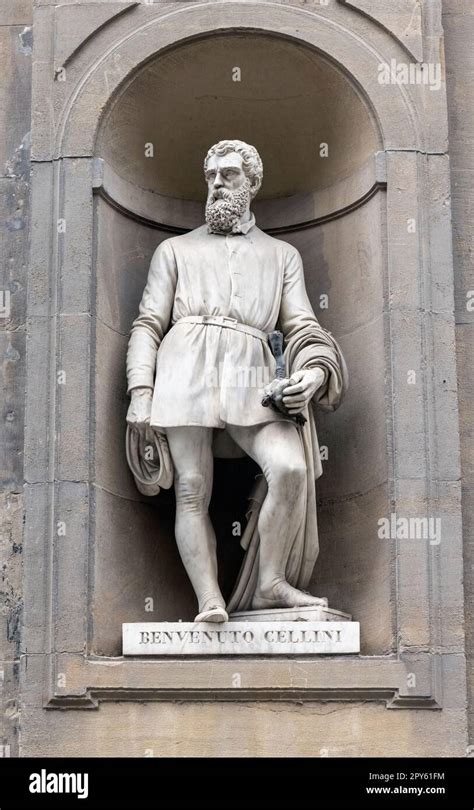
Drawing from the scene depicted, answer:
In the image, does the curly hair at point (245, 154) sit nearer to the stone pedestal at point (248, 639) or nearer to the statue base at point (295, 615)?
the statue base at point (295, 615)

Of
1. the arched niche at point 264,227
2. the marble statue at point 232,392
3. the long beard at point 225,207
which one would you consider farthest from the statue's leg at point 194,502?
the long beard at point 225,207

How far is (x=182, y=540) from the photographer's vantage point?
11.5m

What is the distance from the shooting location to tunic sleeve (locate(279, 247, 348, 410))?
455 inches

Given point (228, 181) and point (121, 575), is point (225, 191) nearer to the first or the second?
point (228, 181)

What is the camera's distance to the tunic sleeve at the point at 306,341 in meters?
11.6

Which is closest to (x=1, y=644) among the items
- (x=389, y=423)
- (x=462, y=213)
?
(x=389, y=423)

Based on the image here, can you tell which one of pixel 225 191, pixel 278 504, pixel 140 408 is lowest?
pixel 278 504

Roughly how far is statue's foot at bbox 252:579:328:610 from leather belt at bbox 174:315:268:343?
1381 mm

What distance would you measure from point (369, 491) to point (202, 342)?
1.24m

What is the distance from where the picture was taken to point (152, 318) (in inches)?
464

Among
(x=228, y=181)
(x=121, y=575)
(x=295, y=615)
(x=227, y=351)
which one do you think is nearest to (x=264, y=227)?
(x=228, y=181)

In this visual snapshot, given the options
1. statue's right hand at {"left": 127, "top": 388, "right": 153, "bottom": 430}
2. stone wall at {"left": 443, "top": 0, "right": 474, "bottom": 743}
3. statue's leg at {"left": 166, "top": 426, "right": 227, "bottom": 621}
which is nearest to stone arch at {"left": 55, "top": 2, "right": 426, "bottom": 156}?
stone wall at {"left": 443, "top": 0, "right": 474, "bottom": 743}

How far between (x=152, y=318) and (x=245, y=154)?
3.66ft
